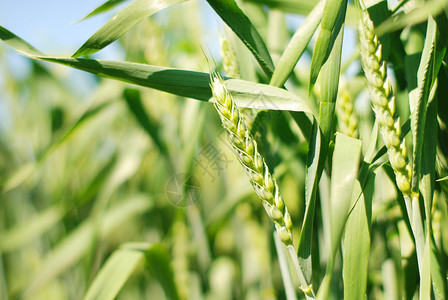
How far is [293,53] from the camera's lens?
1.53 feet

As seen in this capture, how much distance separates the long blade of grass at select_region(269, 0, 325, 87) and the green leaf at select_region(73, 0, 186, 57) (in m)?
0.17

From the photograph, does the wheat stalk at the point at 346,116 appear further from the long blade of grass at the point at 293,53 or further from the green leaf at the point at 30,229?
the green leaf at the point at 30,229

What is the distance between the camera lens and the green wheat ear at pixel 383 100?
410 millimetres

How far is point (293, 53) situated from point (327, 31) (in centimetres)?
6

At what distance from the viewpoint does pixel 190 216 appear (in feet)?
3.34

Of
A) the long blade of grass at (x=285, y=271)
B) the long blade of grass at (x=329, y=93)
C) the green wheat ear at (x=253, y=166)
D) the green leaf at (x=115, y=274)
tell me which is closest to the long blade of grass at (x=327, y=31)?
the long blade of grass at (x=329, y=93)

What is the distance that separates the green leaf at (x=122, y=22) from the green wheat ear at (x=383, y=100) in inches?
10.1

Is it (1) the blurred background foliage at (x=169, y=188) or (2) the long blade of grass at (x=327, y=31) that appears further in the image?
(1) the blurred background foliage at (x=169, y=188)

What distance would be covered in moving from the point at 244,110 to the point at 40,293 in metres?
1.62

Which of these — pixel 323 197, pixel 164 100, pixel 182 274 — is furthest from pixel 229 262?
pixel 323 197

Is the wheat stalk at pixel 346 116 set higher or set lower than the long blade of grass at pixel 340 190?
higher

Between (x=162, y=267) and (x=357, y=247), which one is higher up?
(x=357, y=247)

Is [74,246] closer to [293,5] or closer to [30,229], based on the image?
[30,229]

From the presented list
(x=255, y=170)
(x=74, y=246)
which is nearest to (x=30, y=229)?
(x=74, y=246)
